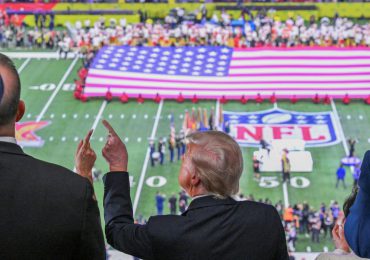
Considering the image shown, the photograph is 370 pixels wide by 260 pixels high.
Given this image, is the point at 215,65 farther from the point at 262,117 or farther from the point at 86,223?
the point at 86,223

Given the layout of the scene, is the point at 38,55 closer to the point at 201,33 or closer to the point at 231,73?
the point at 201,33

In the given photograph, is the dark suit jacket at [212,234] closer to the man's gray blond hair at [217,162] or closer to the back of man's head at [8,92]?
the man's gray blond hair at [217,162]

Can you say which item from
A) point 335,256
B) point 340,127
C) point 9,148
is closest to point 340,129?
point 340,127

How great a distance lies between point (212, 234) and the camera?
2971 mm

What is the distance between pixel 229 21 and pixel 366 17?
193 inches

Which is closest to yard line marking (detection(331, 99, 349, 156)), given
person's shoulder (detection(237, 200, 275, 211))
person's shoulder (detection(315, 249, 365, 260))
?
person's shoulder (detection(315, 249, 365, 260))

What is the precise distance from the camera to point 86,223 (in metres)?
2.75

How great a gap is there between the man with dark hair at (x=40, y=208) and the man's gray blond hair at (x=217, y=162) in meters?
0.46

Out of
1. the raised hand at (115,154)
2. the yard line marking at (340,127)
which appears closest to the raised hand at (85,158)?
the raised hand at (115,154)

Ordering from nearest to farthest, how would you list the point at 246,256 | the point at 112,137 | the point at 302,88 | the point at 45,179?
the point at 45,179, the point at 246,256, the point at 112,137, the point at 302,88

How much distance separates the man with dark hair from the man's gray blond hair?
456 mm

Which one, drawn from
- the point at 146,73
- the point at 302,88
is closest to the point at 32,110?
the point at 146,73

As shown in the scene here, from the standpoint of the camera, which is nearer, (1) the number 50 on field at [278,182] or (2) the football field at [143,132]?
(2) the football field at [143,132]

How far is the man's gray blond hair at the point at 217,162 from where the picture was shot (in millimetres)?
3014
